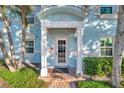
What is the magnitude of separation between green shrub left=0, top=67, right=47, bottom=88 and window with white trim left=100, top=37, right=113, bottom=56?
19.3ft

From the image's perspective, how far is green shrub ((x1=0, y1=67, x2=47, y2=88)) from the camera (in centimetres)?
1177

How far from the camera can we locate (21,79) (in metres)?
12.4

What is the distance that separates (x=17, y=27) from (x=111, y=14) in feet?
22.0

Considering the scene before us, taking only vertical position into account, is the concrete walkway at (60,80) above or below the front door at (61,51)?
below

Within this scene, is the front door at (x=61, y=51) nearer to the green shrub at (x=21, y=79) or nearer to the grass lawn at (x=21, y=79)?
the grass lawn at (x=21, y=79)

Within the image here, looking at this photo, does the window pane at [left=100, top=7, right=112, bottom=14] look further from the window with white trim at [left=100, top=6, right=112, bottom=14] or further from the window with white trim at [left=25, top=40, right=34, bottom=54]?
the window with white trim at [left=25, top=40, right=34, bottom=54]

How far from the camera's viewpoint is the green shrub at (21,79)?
11.8 meters

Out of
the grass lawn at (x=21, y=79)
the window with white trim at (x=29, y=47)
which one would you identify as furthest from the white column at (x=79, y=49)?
the window with white trim at (x=29, y=47)

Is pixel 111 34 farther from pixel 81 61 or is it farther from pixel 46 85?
pixel 46 85

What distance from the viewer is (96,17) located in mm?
17031

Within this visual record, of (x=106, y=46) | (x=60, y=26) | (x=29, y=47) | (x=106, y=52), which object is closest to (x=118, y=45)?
(x=60, y=26)

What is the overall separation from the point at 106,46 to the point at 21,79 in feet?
23.7
